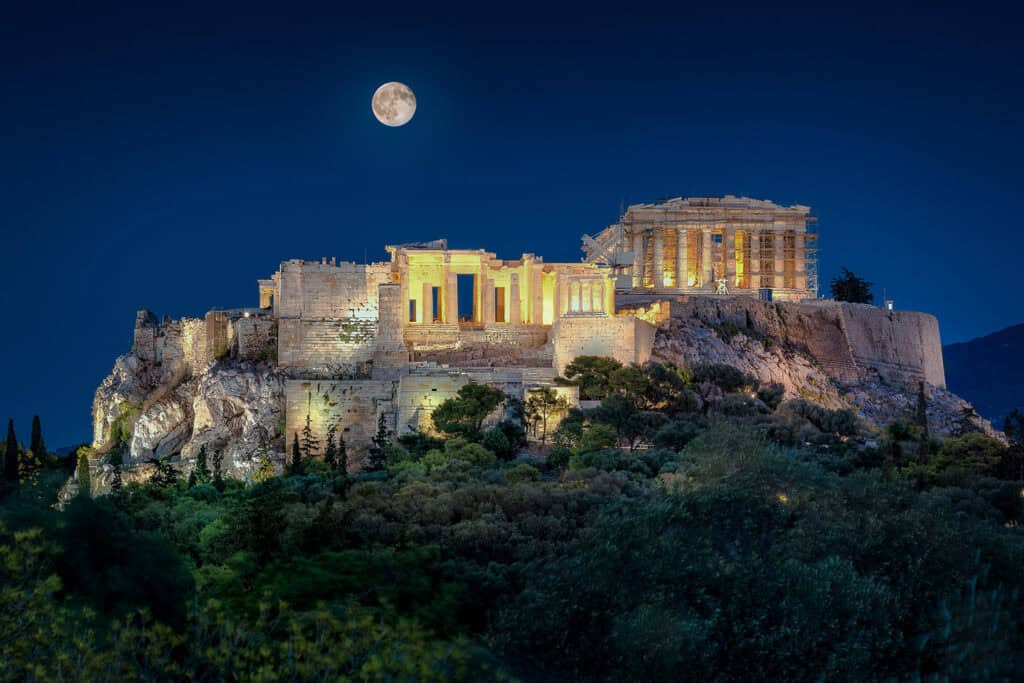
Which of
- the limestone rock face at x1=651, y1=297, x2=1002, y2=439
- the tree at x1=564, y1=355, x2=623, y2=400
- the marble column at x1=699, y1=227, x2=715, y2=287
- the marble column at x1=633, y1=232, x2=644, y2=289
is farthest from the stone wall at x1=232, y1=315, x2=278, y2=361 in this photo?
the marble column at x1=699, y1=227, x2=715, y2=287

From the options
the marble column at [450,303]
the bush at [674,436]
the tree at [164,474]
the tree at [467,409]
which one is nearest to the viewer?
the tree at [164,474]

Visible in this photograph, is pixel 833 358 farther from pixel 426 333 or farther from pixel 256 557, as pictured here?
pixel 256 557

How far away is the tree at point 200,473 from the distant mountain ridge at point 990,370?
2695 inches

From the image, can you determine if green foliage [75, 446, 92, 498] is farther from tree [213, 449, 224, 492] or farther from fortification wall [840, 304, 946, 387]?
fortification wall [840, 304, 946, 387]

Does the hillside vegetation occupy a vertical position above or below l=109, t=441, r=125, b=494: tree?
below

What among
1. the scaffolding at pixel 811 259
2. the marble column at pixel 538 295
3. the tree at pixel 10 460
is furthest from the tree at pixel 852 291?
the tree at pixel 10 460

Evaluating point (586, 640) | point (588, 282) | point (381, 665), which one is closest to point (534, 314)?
point (588, 282)

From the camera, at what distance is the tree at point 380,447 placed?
3528 cm

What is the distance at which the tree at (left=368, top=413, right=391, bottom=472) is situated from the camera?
116 ft

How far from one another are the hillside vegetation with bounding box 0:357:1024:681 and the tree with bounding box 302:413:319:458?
10467mm

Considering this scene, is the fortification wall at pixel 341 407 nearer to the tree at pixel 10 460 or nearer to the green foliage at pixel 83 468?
the green foliage at pixel 83 468

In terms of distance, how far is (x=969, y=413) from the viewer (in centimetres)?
4994

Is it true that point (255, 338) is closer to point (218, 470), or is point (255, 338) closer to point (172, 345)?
point (172, 345)

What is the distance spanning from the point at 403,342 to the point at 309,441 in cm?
592
